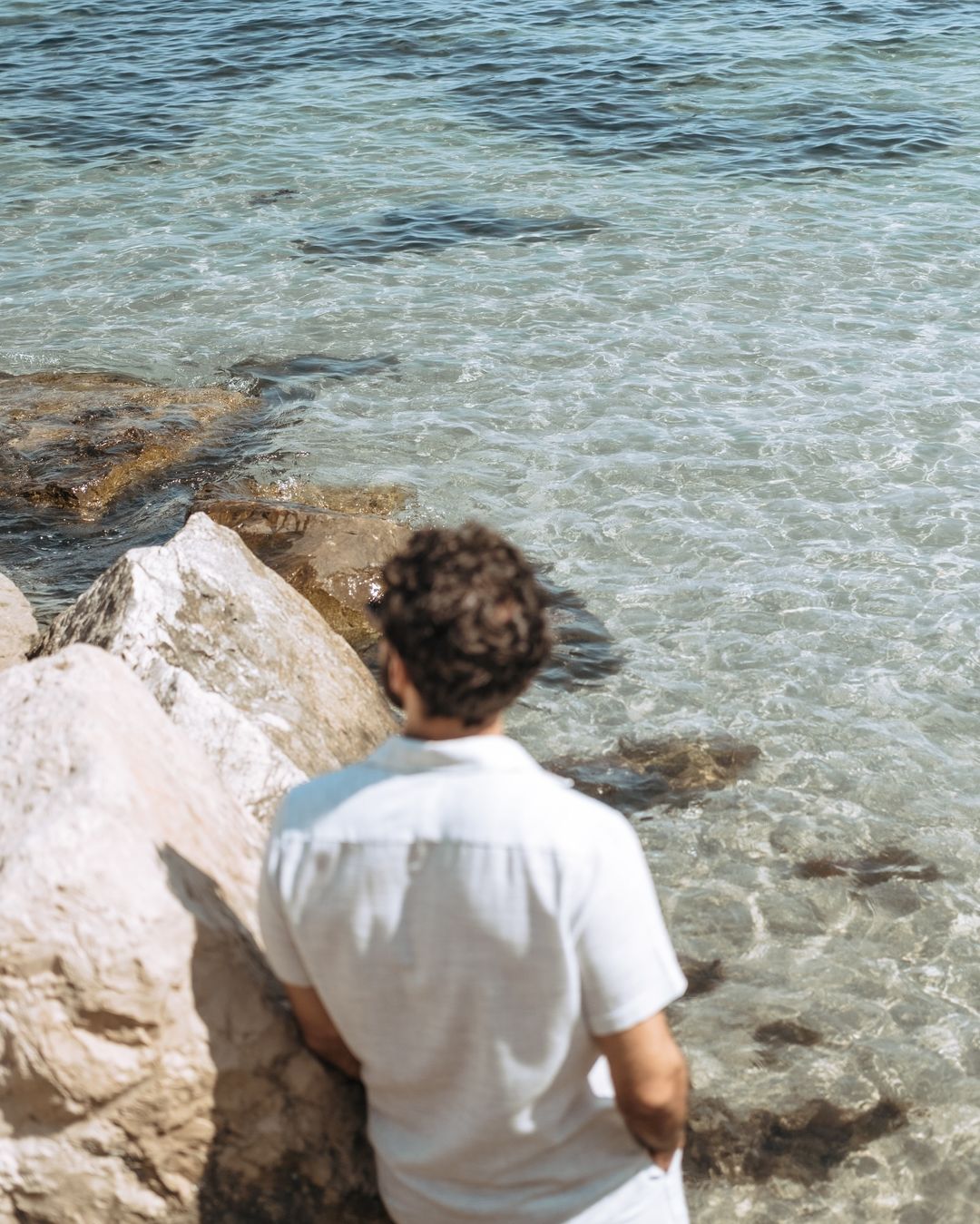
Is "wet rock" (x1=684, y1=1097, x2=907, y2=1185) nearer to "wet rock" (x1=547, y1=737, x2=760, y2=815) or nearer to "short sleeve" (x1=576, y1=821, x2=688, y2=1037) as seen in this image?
"wet rock" (x1=547, y1=737, x2=760, y2=815)

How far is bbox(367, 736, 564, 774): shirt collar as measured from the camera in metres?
2.64

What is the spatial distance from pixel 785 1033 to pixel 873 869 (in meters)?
1.22

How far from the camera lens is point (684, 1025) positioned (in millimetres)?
5480

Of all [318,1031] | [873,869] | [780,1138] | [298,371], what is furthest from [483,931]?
[298,371]

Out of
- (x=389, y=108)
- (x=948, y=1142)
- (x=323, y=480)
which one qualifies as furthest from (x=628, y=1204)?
(x=389, y=108)

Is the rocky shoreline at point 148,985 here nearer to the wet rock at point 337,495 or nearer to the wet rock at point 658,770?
the wet rock at point 658,770

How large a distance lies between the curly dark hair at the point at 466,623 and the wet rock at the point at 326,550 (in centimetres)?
545

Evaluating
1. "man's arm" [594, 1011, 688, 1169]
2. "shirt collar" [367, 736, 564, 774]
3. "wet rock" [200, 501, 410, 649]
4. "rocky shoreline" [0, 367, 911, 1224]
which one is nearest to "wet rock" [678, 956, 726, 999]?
"rocky shoreline" [0, 367, 911, 1224]

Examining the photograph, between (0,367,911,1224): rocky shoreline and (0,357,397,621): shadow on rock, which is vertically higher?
(0,367,911,1224): rocky shoreline

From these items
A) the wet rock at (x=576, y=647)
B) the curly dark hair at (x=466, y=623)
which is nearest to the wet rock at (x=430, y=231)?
the wet rock at (x=576, y=647)

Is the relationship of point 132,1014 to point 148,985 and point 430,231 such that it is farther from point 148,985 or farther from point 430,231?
point 430,231

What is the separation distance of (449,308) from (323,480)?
4.18 meters

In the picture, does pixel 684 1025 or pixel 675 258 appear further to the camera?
pixel 675 258

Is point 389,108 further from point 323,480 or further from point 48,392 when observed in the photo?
point 323,480
